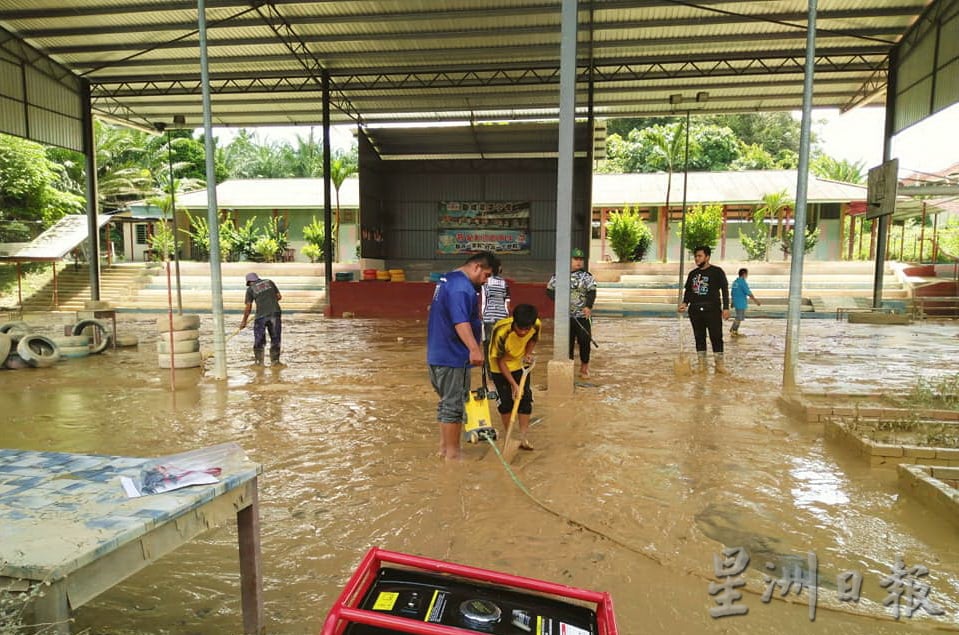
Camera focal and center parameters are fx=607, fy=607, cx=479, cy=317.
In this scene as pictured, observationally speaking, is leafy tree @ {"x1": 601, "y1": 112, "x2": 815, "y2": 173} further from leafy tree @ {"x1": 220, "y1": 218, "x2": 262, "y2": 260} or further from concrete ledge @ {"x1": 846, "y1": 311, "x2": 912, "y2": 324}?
leafy tree @ {"x1": 220, "y1": 218, "x2": 262, "y2": 260}

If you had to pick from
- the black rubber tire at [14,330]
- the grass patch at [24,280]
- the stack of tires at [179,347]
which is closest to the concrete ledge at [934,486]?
the stack of tires at [179,347]

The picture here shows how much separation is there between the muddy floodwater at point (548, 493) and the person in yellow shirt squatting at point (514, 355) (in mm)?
459

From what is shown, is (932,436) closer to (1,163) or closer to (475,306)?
(475,306)

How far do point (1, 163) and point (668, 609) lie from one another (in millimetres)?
28171

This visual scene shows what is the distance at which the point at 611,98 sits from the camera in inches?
716

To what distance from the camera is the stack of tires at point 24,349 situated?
9.37 metres

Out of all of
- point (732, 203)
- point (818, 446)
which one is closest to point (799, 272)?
point (818, 446)

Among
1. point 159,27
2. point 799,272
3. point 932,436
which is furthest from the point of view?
point 159,27

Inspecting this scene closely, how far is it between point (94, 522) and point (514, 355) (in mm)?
→ 3490

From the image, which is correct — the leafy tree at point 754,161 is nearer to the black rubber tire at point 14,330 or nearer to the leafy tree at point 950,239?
the leafy tree at point 950,239

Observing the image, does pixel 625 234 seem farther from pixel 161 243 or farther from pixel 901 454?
pixel 161 243

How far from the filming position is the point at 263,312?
9.45 m

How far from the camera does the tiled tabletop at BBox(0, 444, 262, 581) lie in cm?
164

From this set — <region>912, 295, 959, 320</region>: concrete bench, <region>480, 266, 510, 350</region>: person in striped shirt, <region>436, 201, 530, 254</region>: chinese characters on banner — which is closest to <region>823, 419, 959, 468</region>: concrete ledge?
<region>480, 266, 510, 350</region>: person in striped shirt
